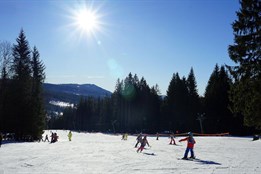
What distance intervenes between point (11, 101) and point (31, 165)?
32512 millimetres

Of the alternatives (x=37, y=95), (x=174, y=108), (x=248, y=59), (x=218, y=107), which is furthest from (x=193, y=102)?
(x=248, y=59)

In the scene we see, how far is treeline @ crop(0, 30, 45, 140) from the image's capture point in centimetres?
4750

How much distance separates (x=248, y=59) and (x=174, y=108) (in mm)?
57052

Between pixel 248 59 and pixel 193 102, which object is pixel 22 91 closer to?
pixel 248 59

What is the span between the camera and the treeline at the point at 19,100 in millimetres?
47500

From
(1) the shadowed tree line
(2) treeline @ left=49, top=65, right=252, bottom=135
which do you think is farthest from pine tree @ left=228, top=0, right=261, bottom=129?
(2) treeline @ left=49, top=65, right=252, bottom=135

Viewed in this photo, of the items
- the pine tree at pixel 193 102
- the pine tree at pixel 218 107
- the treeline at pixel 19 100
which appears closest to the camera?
the treeline at pixel 19 100

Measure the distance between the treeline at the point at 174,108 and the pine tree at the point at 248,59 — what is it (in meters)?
39.1

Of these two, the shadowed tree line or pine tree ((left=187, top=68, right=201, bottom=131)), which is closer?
the shadowed tree line

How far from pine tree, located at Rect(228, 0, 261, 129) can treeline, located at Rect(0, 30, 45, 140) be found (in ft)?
108

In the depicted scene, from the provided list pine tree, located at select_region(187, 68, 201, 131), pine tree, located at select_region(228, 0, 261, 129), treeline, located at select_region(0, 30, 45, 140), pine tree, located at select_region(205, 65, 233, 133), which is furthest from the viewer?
pine tree, located at select_region(187, 68, 201, 131)

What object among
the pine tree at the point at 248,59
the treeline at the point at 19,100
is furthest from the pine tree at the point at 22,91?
the pine tree at the point at 248,59

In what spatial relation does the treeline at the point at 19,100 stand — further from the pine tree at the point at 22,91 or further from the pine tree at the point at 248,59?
the pine tree at the point at 248,59

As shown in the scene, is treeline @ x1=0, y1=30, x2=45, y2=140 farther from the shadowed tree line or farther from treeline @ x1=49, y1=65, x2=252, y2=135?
treeline @ x1=49, y1=65, x2=252, y2=135
